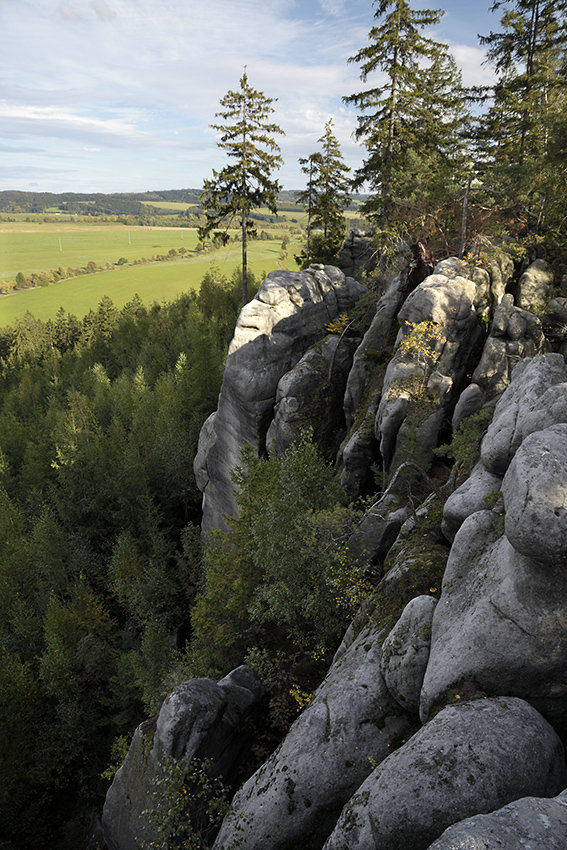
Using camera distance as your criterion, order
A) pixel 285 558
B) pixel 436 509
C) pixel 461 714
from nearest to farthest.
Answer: pixel 461 714 → pixel 436 509 → pixel 285 558

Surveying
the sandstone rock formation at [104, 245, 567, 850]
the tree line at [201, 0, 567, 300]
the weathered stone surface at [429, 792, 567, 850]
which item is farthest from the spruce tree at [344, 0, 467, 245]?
the weathered stone surface at [429, 792, 567, 850]

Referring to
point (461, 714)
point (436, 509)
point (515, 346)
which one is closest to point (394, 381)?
point (515, 346)

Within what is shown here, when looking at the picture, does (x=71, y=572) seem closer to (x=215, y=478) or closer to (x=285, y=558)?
(x=215, y=478)

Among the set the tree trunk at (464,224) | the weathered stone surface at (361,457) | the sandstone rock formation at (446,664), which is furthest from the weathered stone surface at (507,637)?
the tree trunk at (464,224)

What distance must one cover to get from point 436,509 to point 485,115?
3875 cm

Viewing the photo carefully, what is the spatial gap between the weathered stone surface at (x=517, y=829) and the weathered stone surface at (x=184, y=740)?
421 inches

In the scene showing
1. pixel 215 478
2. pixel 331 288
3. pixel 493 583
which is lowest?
pixel 215 478

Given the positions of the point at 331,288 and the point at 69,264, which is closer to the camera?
the point at 331,288

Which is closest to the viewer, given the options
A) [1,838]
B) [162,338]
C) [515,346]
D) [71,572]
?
[515,346]

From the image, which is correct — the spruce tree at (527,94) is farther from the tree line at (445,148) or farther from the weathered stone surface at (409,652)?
the weathered stone surface at (409,652)

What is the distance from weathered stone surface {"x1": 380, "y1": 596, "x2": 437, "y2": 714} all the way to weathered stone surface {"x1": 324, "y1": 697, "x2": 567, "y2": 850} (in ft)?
5.97

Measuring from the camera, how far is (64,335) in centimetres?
9794

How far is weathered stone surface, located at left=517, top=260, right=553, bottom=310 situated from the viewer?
21.5 m

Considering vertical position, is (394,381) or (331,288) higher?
(331,288)
